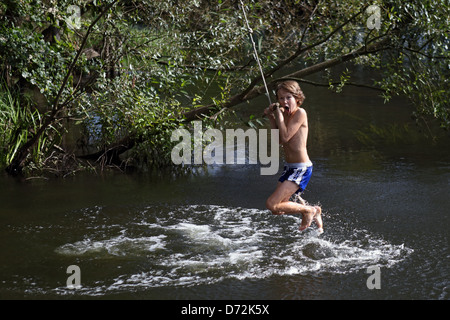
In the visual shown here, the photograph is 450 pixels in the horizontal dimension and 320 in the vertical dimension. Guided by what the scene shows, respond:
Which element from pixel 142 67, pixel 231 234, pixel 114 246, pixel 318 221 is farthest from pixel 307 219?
pixel 142 67

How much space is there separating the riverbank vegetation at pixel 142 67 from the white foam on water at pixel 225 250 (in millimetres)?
1990

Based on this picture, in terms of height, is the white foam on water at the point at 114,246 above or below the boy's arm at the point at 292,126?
below

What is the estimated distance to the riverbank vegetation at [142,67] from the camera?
289 inches

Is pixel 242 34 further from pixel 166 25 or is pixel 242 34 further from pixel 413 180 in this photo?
pixel 413 180

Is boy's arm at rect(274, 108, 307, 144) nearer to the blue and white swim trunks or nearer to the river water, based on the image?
the blue and white swim trunks

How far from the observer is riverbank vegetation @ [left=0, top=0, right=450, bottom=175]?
24.1ft

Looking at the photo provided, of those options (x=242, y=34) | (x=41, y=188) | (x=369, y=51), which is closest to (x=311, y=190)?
(x=369, y=51)

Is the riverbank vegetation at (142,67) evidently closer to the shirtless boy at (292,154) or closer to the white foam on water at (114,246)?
the shirtless boy at (292,154)

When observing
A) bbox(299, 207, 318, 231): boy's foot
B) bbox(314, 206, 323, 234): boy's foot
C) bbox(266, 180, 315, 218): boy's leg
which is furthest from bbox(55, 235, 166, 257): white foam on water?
bbox(314, 206, 323, 234): boy's foot

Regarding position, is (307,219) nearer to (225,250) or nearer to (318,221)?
(318,221)

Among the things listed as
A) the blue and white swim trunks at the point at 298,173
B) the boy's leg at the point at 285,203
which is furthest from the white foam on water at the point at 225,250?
the blue and white swim trunks at the point at 298,173

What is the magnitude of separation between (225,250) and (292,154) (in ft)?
3.33

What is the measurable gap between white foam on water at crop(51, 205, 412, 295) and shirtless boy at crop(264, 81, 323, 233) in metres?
0.24

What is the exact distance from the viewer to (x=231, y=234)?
5785 millimetres
